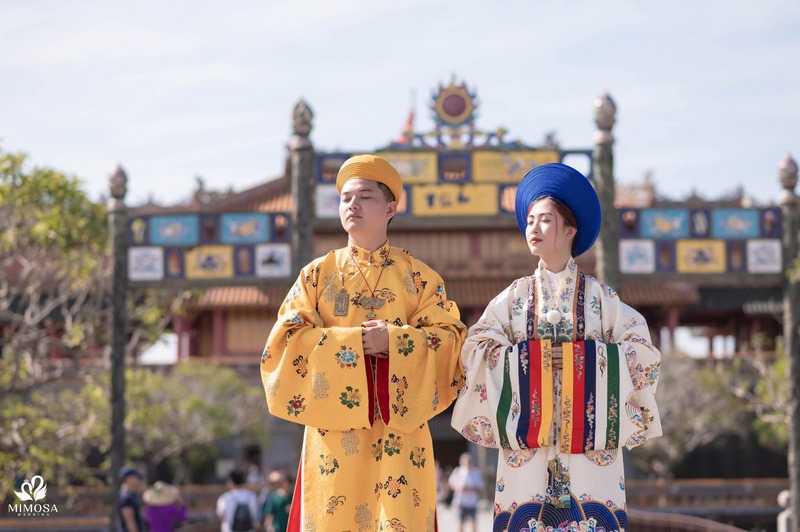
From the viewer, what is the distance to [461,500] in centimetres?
1509

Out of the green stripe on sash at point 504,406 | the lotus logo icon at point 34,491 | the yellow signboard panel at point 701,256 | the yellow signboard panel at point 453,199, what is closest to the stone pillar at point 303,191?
the yellow signboard panel at point 453,199

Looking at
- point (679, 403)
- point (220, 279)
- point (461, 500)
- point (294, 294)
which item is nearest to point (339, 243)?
point (679, 403)

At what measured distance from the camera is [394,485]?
471 centimetres

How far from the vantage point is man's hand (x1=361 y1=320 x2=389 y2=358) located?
186 inches

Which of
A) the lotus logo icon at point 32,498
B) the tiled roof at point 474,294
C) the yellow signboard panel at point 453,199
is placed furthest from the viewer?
the tiled roof at point 474,294

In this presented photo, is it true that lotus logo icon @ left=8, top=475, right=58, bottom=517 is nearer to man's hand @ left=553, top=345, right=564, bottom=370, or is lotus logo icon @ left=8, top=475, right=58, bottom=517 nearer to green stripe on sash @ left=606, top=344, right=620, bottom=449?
man's hand @ left=553, top=345, right=564, bottom=370

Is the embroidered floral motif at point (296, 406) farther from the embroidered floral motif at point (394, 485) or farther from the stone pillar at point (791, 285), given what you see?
the stone pillar at point (791, 285)

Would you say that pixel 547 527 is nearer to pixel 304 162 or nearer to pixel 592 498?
pixel 592 498

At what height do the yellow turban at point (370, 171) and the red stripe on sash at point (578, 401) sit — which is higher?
the yellow turban at point (370, 171)

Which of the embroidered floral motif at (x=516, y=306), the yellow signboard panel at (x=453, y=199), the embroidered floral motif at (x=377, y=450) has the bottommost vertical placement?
the embroidered floral motif at (x=377, y=450)

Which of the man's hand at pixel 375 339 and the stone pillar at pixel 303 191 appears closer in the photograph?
the man's hand at pixel 375 339

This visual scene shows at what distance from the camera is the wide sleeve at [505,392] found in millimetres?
4625

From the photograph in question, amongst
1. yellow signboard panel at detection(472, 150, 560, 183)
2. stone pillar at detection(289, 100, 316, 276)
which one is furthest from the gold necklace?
yellow signboard panel at detection(472, 150, 560, 183)

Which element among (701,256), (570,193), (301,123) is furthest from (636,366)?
(701,256)
